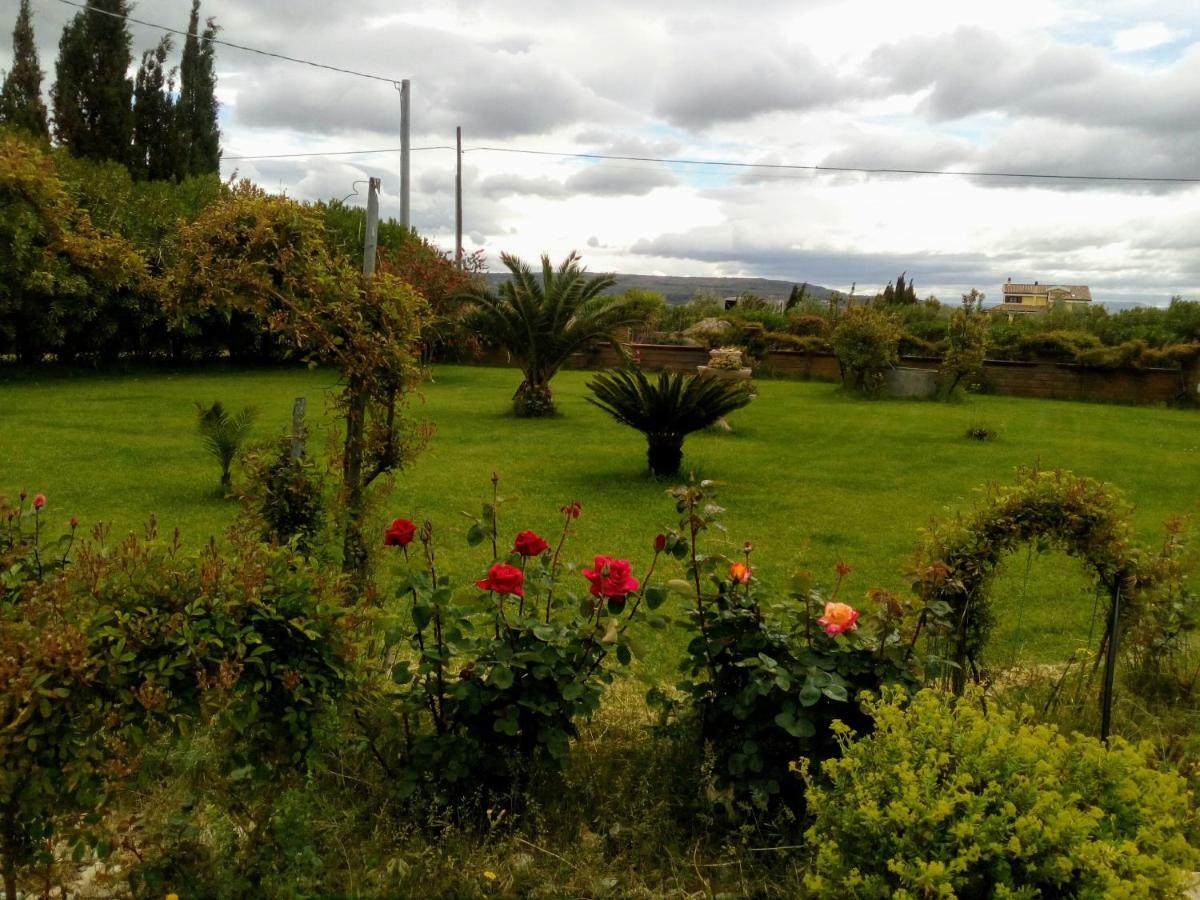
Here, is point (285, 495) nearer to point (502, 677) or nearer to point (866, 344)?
point (502, 677)

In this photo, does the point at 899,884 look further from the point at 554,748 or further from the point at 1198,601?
the point at 1198,601

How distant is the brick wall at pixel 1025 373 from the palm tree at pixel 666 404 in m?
11.5

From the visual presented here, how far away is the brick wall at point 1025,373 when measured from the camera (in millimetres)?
19344

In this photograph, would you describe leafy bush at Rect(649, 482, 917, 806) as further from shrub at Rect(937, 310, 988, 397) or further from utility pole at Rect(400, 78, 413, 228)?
utility pole at Rect(400, 78, 413, 228)

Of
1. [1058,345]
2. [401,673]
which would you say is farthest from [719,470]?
[1058,345]

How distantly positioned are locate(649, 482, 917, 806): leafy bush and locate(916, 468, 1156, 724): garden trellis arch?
0.62 m

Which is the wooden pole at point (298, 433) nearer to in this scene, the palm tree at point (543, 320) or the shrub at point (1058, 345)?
the palm tree at point (543, 320)

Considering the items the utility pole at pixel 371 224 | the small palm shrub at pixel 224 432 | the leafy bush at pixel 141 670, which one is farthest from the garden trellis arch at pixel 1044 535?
the small palm shrub at pixel 224 432

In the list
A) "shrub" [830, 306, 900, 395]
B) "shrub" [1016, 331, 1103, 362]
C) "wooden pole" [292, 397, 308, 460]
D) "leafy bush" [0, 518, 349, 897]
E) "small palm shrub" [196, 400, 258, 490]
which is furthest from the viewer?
"shrub" [1016, 331, 1103, 362]

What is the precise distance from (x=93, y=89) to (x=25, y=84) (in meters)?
1.78

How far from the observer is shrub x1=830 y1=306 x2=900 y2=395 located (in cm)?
1803

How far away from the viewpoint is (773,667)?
2.54 metres

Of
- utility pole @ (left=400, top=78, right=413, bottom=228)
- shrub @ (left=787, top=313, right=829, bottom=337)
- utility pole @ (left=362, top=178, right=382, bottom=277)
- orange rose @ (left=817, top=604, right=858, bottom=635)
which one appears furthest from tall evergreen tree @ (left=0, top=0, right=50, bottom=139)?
orange rose @ (left=817, top=604, right=858, bottom=635)

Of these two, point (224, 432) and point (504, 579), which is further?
point (224, 432)
